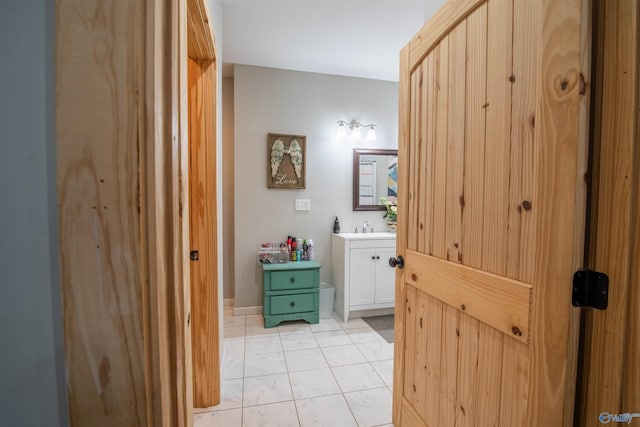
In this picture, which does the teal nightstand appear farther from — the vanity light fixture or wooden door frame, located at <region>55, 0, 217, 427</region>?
wooden door frame, located at <region>55, 0, 217, 427</region>

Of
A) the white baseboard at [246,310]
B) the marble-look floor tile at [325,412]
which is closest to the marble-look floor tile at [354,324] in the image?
the white baseboard at [246,310]

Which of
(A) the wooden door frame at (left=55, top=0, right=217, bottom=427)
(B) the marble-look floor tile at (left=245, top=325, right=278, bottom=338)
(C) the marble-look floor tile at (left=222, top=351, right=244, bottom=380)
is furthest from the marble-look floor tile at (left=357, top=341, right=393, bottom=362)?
(A) the wooden door frame at (left=55, top=0, right=217, bottom=427)

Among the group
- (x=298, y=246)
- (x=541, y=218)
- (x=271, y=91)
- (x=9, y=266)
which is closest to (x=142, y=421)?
(x=9, y=266)

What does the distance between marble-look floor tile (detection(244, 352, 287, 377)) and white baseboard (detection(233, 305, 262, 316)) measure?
0.82m

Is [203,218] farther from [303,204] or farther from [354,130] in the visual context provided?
[354,130]

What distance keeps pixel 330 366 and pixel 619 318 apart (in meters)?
1.81

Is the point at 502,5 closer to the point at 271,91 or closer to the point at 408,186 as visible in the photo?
the point at 408,186

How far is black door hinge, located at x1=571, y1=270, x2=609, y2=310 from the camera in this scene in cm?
69

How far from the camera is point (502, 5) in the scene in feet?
2.85

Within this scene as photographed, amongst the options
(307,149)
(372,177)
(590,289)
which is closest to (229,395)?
(590,289)

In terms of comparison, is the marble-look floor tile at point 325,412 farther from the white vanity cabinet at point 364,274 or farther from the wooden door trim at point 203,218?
the white vanity cabinet at point 364,274

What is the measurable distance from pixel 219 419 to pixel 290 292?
4.24 feet

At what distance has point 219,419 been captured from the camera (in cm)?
157

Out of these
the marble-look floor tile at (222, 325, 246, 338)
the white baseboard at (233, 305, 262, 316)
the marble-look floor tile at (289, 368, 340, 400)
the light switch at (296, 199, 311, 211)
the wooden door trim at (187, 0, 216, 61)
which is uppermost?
the wooden door trim at (187, 0, 216, 61)
